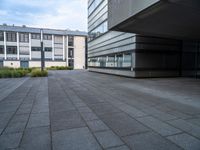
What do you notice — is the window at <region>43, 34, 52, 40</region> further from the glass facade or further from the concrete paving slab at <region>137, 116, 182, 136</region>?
the concrete paving slab at <region>137, 116, 182, 136</region>

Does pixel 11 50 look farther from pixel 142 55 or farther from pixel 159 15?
pixel 159 15

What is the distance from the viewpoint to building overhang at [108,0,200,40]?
277 inches

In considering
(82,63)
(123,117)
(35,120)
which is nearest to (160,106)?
Answer: (123,117)

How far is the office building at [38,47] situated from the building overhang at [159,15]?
35003 millimetres

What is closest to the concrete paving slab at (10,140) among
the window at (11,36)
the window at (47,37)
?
the window at (47,37)

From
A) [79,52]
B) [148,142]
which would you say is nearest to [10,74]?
[148,142]

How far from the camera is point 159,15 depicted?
8.50 m

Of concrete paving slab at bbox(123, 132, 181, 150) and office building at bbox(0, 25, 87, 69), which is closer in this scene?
concrete paving slab at bbox(123, 132, 181, 150)

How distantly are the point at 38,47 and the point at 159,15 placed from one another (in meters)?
42.8

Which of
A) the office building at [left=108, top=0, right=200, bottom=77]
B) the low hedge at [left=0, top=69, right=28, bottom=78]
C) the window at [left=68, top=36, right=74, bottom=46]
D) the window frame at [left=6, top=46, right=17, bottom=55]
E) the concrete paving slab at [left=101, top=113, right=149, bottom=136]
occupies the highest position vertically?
the window at [left=68, top=36, right=74, bottom=46]

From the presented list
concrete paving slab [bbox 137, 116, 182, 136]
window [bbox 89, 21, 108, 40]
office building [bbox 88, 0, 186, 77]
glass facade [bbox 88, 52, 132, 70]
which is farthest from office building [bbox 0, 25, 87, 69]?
concrete paving slab [bbox 137, 116, 182, 136]

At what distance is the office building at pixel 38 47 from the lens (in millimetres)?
42125

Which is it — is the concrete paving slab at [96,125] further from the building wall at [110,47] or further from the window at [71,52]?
the window at [71,52]

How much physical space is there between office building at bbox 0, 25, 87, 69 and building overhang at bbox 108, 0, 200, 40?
35003 mm
